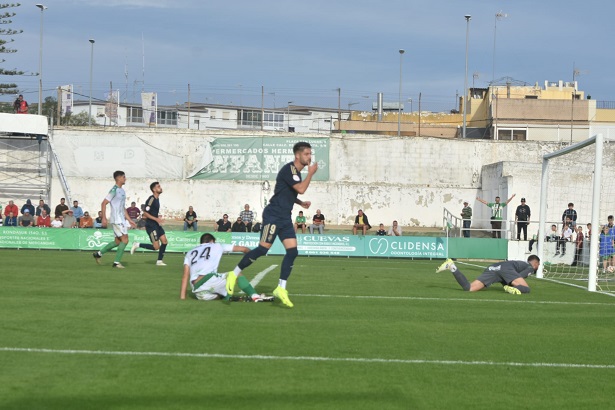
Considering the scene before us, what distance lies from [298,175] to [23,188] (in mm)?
34881

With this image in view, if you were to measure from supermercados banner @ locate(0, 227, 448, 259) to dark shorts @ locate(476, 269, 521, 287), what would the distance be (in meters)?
15.9

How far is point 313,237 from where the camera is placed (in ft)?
104

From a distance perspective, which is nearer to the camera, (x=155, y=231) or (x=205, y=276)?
(x=205, y=276)

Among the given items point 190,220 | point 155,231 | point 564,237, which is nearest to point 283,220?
point 155,231

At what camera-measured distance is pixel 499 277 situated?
1587 centimetres

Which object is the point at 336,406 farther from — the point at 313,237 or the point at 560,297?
the point at 313,237

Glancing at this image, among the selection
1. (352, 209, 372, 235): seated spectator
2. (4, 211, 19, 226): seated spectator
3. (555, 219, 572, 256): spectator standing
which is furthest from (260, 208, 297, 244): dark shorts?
(4, 211, 19, 226): seated spectator

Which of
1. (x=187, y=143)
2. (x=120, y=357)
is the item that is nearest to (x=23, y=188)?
(x=187, y=143)

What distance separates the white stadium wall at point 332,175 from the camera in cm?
4469

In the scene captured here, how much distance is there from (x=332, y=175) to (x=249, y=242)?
15.0 metres

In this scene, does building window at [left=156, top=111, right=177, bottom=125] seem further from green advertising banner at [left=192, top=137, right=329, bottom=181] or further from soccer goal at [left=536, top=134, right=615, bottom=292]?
soccer goal at [left=536, top=134, right=615, bottom=292]

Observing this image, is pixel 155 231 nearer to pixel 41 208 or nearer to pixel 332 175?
pixel 41 208

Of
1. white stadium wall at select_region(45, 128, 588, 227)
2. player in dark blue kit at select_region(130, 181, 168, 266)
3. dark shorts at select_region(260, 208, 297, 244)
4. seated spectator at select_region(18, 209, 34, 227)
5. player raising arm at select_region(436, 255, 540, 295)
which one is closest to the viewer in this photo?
dark shorts at select_region(260, 208, 297, 244)

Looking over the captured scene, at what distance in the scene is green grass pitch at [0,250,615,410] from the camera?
257 inches
